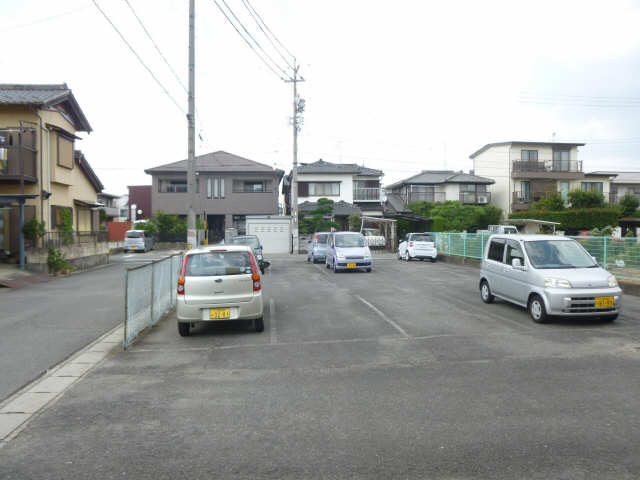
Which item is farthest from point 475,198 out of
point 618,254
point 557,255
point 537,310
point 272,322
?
point 272,322

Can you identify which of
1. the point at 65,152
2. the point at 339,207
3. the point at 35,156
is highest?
the point at 65,152

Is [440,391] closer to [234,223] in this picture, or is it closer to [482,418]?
[482,418]

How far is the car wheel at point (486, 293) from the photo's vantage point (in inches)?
459

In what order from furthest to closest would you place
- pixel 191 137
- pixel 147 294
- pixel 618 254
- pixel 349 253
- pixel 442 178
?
1. pixel 442 178
2. pixel 349 253
3. pixel 191 137
4. pixel 618 254
5. pixel 147 294

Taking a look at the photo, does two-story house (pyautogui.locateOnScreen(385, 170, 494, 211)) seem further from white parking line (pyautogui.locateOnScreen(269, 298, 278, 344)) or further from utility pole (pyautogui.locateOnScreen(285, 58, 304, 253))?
white parking line (pyautogui.locateOnScreen(269, 298, 278, 344))

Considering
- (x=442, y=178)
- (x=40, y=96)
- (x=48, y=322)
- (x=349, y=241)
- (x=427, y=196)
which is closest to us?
(x=48, y=322)

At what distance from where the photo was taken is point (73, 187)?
24703 mm

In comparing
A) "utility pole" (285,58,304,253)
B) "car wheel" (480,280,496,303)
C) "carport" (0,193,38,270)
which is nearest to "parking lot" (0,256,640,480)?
"car wheel" (480,280,496,303)

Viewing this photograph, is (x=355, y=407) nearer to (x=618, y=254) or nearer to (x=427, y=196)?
(x=618, y=254)

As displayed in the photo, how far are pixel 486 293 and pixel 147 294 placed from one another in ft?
25.4

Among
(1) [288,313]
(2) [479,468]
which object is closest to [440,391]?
(2) [479,468]

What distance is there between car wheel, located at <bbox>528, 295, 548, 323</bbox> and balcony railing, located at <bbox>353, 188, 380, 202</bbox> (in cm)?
3697

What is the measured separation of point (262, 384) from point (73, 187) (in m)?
22.8

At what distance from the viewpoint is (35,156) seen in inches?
813
